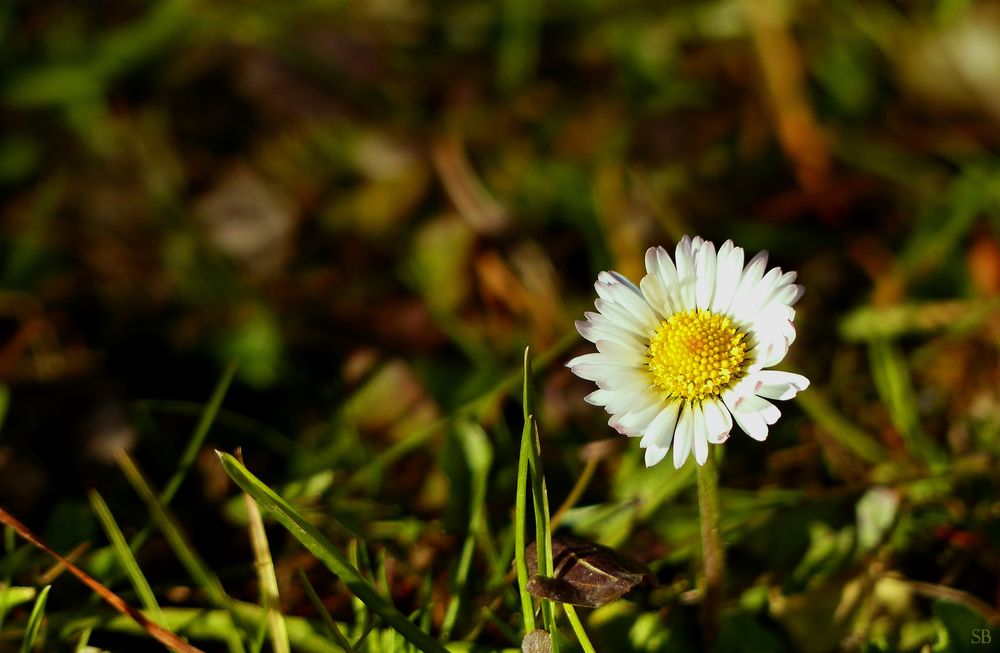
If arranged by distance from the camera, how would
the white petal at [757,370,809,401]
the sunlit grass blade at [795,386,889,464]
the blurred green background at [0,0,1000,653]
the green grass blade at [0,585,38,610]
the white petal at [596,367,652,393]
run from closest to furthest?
the white petal at [757,370,809,401]
the white petal at [596,367,652,393]
the green grass blade at [0,585,38,610]
the blurred green background at [0,0,1000,653]
the sunlit grass blade at [795,386,889,464]

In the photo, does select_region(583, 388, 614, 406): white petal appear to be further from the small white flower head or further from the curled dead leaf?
the curled dead leaf

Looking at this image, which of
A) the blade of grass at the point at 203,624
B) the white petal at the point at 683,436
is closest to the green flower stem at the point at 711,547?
the white petal at the point at 683,436

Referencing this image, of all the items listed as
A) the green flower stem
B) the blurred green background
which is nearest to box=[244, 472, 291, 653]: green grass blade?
the blurred green background

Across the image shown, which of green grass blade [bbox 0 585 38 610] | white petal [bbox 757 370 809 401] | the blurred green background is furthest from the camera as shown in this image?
the blurred green background

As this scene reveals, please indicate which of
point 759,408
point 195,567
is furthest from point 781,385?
point 195,567

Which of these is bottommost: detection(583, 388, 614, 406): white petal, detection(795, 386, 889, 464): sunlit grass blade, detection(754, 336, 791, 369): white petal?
detection(583, 388, 614, 406): white petal

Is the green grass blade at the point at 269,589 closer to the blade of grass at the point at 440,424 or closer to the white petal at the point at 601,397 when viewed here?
the blade of grass at the point at 440,424
